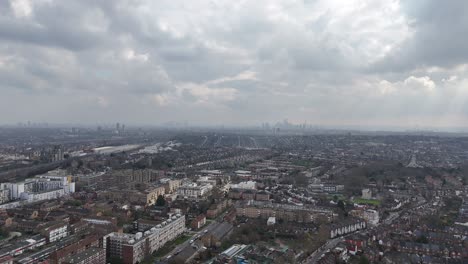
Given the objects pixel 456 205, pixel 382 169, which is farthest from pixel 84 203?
pixel 382 169

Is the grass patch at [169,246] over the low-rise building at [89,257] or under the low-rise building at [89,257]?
under

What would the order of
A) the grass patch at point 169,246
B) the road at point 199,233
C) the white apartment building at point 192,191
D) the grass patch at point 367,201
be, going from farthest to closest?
1. the white apartment building at point 192,191
2. the grass patch at point 367,201
3. the road at point 199,233
4. the grass patch at point 169,246

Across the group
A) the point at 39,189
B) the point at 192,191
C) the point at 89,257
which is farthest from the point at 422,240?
the point at 39,189

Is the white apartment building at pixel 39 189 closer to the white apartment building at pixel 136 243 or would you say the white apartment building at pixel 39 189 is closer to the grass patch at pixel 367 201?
the white apartment building at pixel 136 243

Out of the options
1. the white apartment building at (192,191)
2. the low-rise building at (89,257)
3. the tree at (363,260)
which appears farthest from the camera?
the white apartment building at (192,191)

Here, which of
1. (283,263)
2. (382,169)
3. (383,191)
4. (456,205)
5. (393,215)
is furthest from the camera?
(382,169)

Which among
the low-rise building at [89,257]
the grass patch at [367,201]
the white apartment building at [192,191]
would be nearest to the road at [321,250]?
the low-rise building at [89,257]

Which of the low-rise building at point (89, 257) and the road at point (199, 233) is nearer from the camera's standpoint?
the low-rise building at point (89, 257)

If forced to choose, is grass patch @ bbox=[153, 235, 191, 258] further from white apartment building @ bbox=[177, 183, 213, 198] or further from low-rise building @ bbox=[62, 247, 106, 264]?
white apartment building @ bbox=[177, 183, 213, 198]

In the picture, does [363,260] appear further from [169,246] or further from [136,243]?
[136,243]

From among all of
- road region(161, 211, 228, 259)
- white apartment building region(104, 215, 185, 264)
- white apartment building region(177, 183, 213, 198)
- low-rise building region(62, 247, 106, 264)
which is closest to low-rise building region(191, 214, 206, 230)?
road region(161, 211, 228, 259)

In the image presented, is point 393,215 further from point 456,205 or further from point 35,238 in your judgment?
point 35,238
